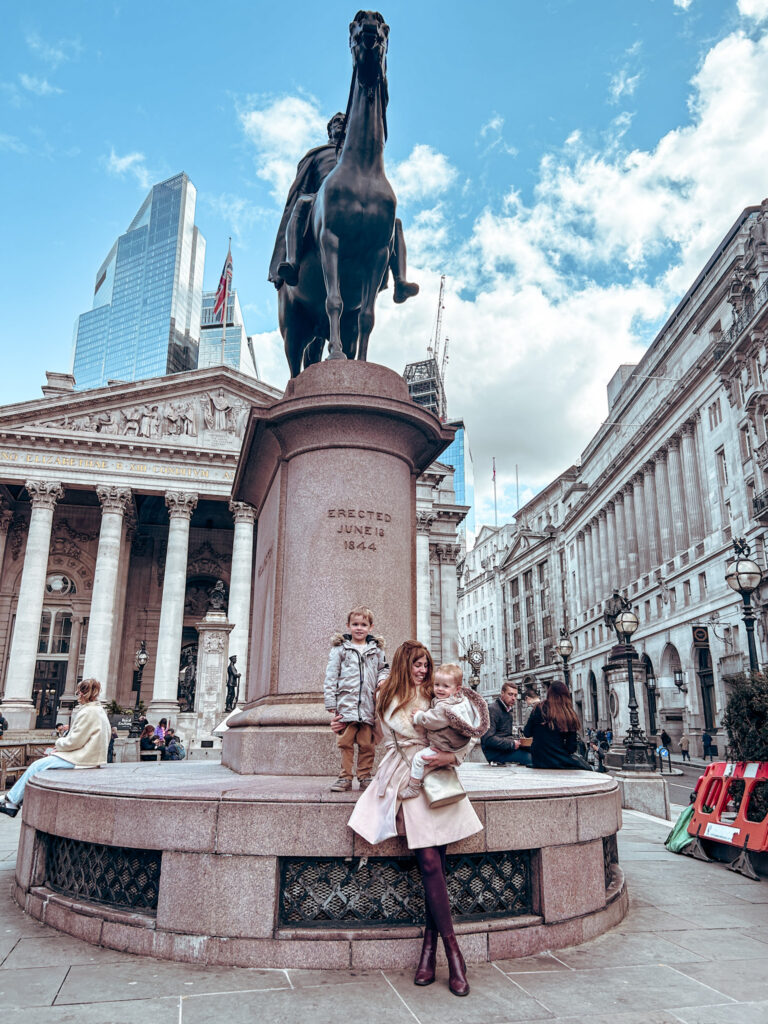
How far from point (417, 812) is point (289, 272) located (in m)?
6.26

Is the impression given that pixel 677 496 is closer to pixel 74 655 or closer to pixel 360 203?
pixel 74 655

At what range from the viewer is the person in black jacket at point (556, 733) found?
28.8ft

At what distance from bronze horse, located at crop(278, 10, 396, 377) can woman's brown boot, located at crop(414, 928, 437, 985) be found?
551 centimetres

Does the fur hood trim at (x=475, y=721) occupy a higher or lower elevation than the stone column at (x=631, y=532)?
lower

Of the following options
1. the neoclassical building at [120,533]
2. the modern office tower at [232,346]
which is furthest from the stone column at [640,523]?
the modern office tower at [232,346]

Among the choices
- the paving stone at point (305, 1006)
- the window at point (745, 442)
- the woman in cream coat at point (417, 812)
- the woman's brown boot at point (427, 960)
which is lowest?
the paving stone at point (305, 1006)

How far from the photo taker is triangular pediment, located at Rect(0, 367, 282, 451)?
40500 mm

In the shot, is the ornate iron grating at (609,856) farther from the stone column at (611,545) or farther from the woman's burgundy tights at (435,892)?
the stone column at (611,545)

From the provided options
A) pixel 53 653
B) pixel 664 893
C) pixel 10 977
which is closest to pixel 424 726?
pixel 10 977

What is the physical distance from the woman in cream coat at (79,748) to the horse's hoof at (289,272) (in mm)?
4992

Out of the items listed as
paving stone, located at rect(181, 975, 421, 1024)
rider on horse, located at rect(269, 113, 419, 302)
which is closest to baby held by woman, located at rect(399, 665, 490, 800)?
paving stone, located at rect(181, 975, 421, 1024)

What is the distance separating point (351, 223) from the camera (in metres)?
7.89

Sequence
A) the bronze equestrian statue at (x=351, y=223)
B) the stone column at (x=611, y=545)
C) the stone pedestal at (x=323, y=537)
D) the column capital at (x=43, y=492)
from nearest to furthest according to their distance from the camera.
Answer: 1. the stone pedestal at (x=323, y=537)
2. the bronze equestrian statue at (x=351, y=223)
3. the column capital at (x=43, y=492)
4. the stone column at (x=611, y=545)

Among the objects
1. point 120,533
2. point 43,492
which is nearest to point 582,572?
point 120,533
